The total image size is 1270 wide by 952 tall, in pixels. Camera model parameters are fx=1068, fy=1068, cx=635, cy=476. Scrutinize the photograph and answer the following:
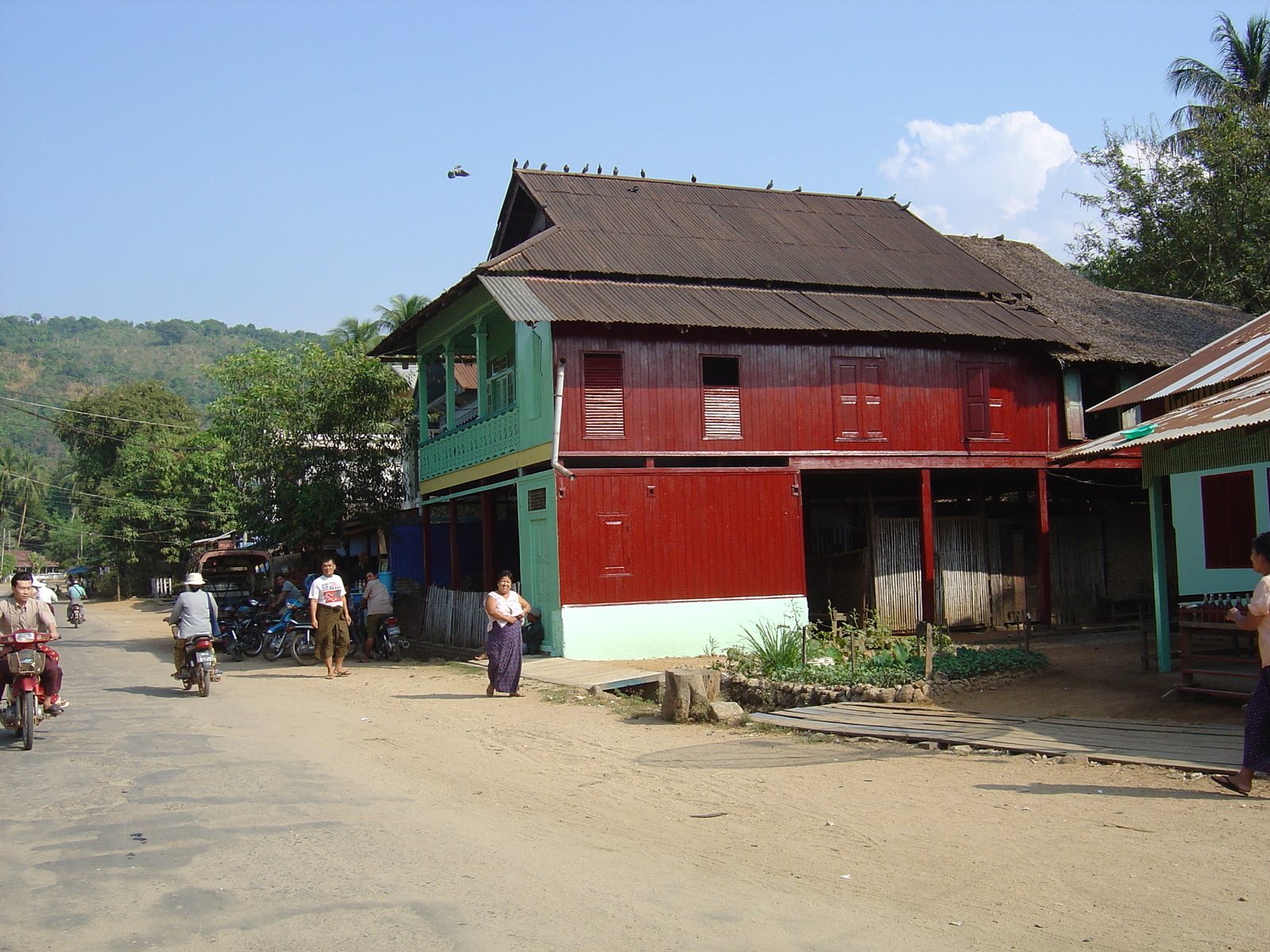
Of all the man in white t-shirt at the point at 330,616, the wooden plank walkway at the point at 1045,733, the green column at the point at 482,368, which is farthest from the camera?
the green column at the point at 482,368

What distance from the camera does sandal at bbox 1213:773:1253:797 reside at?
709cm

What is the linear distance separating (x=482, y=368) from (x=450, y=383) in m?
1.99

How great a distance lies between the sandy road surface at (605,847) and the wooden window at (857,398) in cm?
1039

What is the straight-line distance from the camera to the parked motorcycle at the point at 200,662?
1480cm

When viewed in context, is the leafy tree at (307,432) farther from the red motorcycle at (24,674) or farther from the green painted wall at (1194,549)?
the green painted wall at (1194,549)

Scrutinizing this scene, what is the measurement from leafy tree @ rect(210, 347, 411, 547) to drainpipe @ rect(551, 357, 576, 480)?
28.0ft

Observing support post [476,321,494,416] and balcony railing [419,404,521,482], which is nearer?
balcony railing [419,404,521,482]

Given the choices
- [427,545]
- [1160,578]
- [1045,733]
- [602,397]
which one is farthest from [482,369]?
[1045,733]

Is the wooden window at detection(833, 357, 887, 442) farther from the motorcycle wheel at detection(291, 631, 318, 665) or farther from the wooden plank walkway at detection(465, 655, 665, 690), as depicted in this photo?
the motorcycle wheel at detection(291, 631, 318, 665)

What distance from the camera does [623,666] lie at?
1661 cm

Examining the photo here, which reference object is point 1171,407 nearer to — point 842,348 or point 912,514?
point 842,348

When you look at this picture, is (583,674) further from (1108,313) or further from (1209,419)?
(1108,313)

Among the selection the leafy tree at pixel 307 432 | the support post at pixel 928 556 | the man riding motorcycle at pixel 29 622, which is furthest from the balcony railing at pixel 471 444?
the man riding motorcycle at pixel 29 622

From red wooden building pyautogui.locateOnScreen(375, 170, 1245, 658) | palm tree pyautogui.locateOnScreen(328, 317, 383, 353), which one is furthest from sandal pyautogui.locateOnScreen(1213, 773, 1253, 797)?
palm tree pyautogui.locateOnScreen(328, 317, 383, 353)
